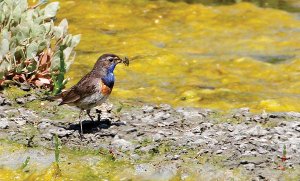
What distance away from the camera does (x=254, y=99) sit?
11.4m

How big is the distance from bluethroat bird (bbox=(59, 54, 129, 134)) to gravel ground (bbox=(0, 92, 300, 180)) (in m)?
0.40

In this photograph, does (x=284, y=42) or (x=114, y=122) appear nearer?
(x=114, y=122)

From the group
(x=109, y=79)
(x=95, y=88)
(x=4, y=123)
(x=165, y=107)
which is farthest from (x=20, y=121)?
(x=165, y=107)

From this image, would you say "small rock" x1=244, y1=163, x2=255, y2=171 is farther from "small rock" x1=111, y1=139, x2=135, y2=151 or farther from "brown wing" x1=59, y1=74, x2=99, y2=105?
"brown wing" x1=59, y1=74, x2=99, y2=105

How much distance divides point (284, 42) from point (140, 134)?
5796 millimetres

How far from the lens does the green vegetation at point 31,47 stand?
10.9m

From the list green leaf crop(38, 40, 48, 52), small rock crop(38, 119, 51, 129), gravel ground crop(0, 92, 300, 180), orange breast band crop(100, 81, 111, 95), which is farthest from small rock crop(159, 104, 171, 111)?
green leaf crop(38, 40, 48, 52)

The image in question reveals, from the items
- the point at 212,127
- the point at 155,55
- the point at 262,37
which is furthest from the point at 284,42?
the point at 212,127

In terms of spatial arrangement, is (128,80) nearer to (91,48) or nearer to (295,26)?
(91,48)

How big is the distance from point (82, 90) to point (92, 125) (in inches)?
25.8

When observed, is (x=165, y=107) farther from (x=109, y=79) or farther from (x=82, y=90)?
(x=82, y=90)

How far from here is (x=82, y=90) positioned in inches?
379

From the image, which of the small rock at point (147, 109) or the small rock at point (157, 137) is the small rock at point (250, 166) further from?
the small rock at point (147, 109)

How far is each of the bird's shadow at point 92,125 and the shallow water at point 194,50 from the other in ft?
4.13
